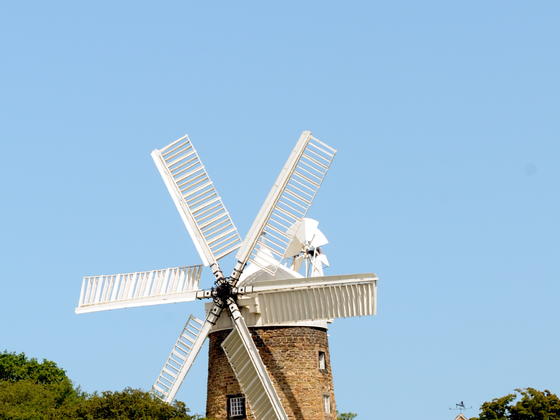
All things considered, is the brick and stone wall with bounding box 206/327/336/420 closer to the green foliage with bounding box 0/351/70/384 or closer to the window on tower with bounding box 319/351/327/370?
the window on tower with bounding box 319/351/327/370

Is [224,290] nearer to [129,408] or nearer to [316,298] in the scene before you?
[316,298]

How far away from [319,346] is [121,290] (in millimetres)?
7757

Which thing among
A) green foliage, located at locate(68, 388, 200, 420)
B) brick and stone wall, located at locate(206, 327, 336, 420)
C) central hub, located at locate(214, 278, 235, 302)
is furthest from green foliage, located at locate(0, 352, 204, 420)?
central hub, located at locate(214, 278, 235, 302)

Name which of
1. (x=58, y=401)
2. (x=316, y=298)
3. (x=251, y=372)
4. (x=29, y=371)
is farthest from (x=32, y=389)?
(x=316, y=298)

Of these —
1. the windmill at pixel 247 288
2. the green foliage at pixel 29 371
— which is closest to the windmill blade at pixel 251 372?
the windmill at pixel 247 288

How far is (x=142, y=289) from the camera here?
4722cm

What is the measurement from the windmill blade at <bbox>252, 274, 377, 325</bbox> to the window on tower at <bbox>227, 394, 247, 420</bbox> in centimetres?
303

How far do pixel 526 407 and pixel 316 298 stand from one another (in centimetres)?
1629

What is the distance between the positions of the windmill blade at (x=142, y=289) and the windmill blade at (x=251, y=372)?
2147 mm

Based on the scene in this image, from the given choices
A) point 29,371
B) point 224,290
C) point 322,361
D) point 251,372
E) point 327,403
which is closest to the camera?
point 251,372

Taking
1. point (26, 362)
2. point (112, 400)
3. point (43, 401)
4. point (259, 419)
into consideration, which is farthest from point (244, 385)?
point (26, 362)

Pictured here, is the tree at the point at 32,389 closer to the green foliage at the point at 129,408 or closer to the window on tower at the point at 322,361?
the green foliage at the point at 129,408

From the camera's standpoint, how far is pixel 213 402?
4712 centimetres

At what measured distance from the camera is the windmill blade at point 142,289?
46.5 m
